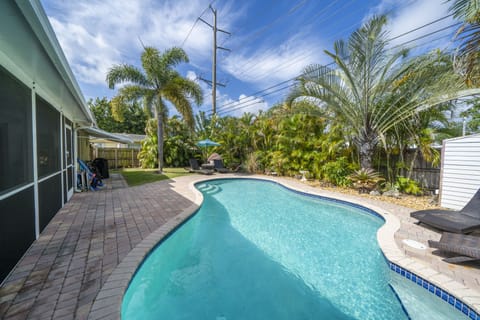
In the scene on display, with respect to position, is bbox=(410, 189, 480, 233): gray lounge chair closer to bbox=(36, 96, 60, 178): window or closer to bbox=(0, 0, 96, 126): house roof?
Result: bbox=(0, 0, 96, 126): house roof

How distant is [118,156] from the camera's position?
56.7 ft

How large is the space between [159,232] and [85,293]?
5.83ft

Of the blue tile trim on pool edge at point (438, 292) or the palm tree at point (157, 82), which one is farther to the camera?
the palm tree at point (157, 82)

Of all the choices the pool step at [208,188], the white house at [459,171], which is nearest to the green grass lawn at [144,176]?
the pool step at [208,188]

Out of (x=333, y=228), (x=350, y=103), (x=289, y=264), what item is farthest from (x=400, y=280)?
(x=350, y=103)

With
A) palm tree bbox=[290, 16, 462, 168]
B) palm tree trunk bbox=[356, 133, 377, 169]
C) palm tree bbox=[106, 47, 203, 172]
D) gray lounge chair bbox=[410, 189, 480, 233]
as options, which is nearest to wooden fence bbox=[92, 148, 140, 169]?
palm tree bbox=[106, 47, 203, 172]

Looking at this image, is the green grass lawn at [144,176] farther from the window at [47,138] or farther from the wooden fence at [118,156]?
the window at [47,138]

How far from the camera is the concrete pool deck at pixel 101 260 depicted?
7.00 feet

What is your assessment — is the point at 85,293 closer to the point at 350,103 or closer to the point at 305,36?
the point at 350,103

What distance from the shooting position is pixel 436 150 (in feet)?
23.4

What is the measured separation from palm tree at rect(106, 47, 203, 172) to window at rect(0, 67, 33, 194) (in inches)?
372

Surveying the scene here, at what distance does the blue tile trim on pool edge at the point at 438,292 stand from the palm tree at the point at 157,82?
40.8 feet

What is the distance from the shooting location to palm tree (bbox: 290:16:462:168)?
6.48 m

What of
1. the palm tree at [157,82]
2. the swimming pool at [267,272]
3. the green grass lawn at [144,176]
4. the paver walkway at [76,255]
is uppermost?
the palm tree at [157,82]
